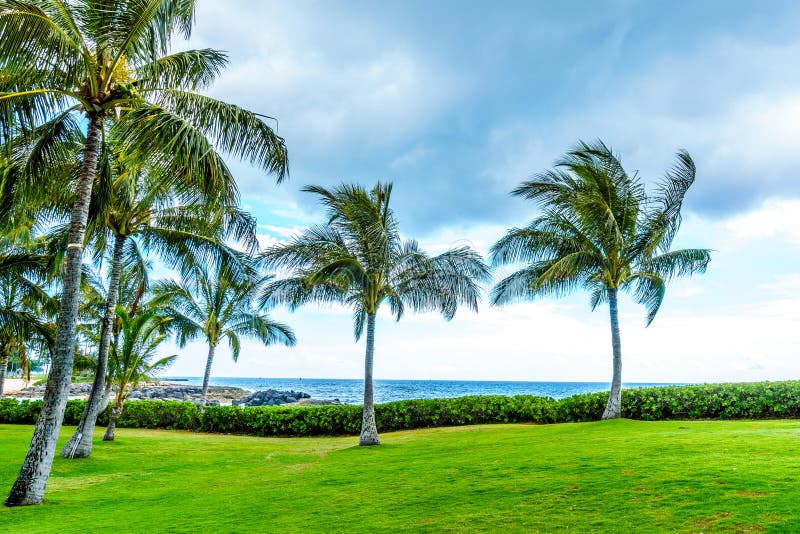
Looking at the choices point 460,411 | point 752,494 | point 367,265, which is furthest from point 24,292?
point 752,494

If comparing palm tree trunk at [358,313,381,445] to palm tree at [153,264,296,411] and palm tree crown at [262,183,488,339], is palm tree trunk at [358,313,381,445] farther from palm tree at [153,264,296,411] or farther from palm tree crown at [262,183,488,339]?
palm tree at [153,264,296,411]

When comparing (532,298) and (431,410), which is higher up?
(532,298)

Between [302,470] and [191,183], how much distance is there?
6.15 metres

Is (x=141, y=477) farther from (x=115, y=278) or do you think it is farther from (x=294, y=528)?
(x=294, y=528)

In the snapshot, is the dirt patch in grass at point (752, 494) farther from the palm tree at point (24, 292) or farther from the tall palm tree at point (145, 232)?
the palm tree at point (24, 292)

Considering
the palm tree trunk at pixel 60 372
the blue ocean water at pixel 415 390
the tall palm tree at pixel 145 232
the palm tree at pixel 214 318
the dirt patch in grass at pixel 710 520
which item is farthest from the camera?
the blue ocean water at pixel 415 390

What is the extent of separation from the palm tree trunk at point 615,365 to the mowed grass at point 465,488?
2826 millimetres

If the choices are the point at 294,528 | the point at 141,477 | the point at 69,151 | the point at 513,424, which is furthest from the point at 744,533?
the point at 513,424

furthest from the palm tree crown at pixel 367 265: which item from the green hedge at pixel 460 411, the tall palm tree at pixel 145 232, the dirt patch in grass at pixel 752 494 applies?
the dirt patch in grass at pixel 752 494

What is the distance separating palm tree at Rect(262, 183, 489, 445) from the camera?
1431 centimetres

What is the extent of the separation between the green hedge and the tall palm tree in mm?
8092

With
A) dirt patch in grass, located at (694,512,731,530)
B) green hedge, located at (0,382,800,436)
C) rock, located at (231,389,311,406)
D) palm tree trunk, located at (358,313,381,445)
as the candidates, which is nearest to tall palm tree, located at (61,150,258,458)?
palm tree trunk, located at (358,313,381,445)

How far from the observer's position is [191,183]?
8609mm

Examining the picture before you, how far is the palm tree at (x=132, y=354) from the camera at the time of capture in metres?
14.5
